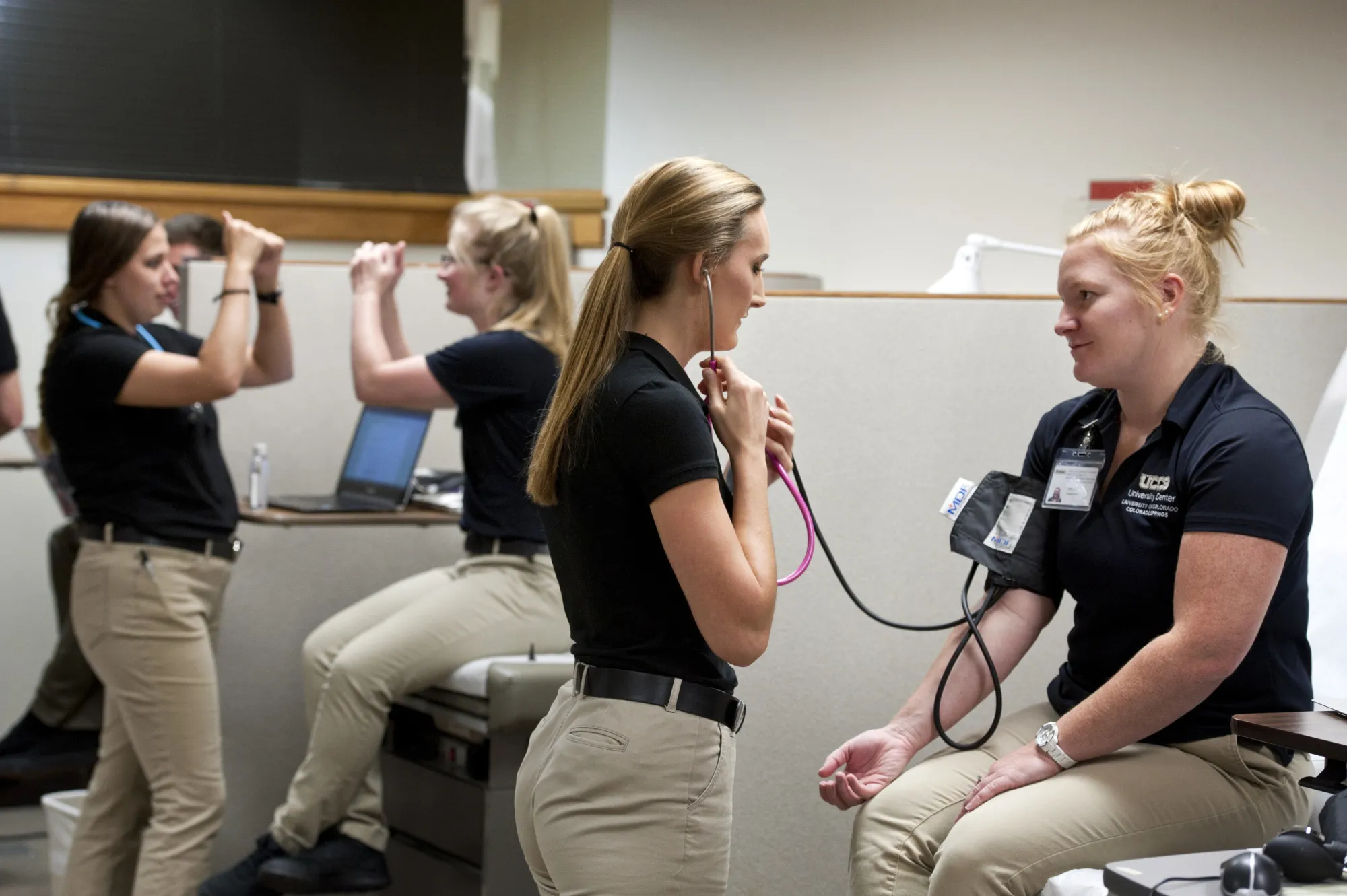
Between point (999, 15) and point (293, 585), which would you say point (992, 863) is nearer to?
point (293, 585)

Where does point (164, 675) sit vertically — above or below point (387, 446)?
below

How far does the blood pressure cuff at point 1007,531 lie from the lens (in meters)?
1.88

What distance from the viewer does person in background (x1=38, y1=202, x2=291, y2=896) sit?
247 cm

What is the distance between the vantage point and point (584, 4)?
15.8 ft

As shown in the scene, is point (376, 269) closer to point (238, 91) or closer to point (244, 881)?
point (244, 881)

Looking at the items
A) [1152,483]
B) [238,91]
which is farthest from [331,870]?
[238,91]

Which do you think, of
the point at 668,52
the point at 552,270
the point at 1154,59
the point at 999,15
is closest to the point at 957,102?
the point at 999,15

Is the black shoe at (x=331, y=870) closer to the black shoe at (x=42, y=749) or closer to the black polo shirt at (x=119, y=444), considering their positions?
the black polo shirt at (x=119, y=444)

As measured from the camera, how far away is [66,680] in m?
3.52

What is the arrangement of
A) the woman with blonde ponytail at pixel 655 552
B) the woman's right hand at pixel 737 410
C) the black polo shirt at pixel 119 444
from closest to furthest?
1. the woman with blonde ponytail at pixel 655 552
2. the woman's right hand at pixel 737 410
3. the black polo shirt at pixel 119 444

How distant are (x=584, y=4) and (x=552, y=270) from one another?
2420 mm

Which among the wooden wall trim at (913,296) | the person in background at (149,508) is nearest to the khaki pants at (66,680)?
the person in background at (149,508)

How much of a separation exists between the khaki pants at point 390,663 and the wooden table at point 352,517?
230 millimetres

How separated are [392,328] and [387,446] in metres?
0.28
